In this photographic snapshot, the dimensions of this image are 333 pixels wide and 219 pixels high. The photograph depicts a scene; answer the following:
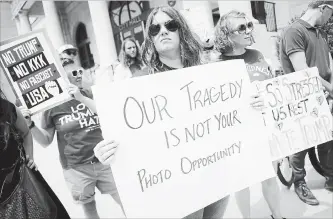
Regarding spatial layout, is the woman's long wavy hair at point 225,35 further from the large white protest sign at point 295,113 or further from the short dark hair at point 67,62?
the short dark hair at point 67,62

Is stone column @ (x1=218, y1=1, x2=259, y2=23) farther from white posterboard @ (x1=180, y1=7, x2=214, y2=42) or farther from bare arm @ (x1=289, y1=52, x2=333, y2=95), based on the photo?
bare arm @ (x1=289, y1=52, x2=333, y2=95)

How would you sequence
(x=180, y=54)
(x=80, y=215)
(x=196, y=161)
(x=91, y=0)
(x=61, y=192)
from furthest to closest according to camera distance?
(x=91, y=0) < (x=61, y=192) < (x=80, y=215) < (x=180, y=54) < (x=196, y=161)

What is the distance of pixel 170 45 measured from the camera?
→ 1191 millimetres

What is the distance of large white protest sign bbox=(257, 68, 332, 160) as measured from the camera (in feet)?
5.17

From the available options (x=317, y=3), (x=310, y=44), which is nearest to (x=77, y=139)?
(x=310, y=44)

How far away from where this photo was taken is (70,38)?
13281 millimetres

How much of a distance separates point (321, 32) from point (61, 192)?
3086mm

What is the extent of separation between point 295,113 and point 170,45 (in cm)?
94

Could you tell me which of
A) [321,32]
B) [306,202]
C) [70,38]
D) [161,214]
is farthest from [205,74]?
[70,38]

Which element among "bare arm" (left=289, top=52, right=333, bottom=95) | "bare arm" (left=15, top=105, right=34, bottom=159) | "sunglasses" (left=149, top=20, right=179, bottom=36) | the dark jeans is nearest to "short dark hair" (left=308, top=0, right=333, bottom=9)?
"bare arm" (left=289, top=52, right=333, bottom=95)

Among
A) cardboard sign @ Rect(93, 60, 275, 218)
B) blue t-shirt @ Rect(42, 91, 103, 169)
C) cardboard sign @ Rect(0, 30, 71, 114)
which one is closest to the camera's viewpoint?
cardboard sign @ Rect(93, 60, 275, 218)

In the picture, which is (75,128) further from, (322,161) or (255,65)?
(322,161)

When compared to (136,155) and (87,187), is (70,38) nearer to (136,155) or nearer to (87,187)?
(87,187)

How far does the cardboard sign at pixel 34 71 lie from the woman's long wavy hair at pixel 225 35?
38.8 inches
